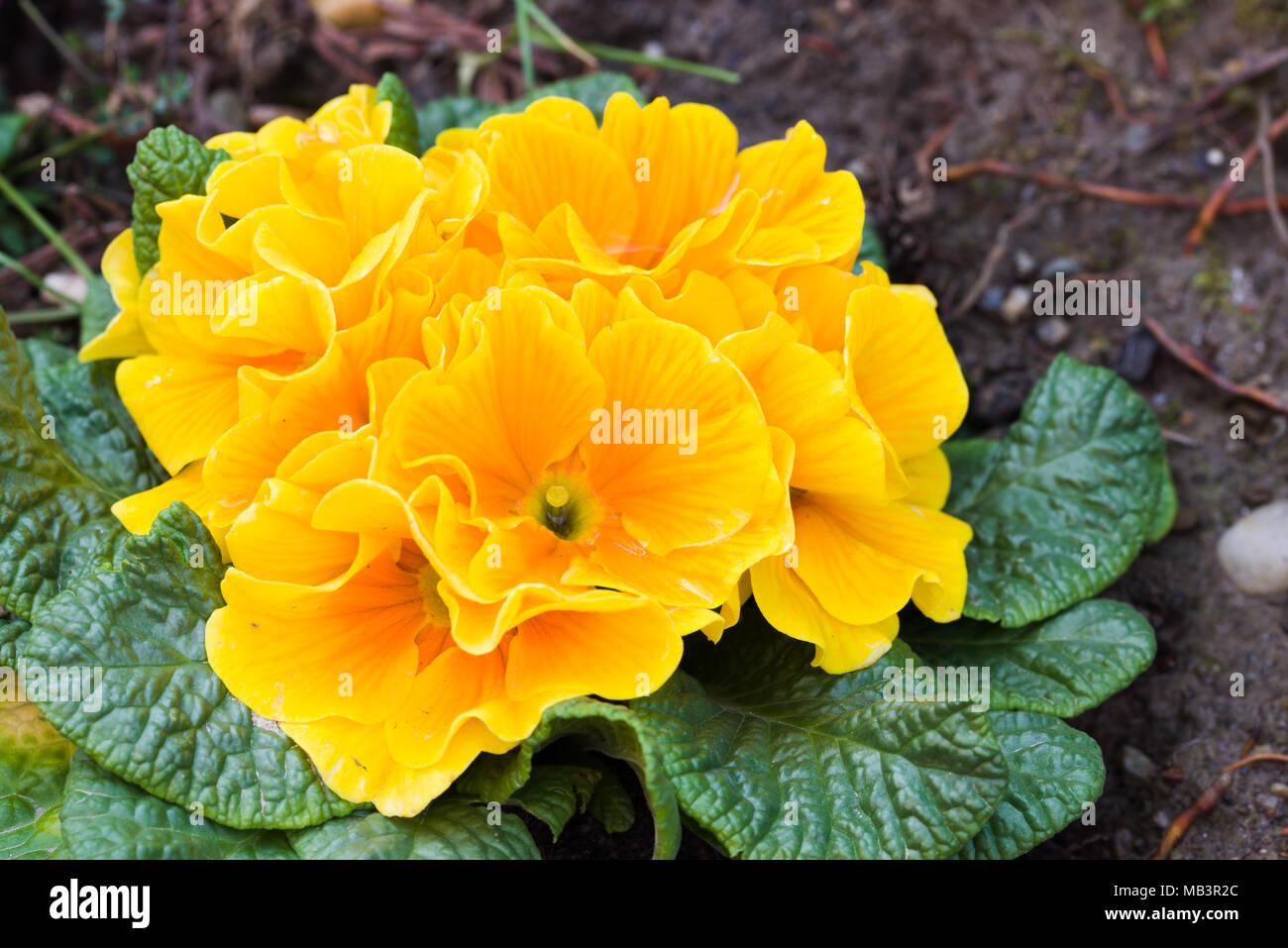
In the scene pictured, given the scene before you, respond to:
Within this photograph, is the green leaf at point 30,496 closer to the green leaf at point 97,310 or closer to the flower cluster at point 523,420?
the flower cluster at point 523,420

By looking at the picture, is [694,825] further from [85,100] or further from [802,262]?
[85,100]

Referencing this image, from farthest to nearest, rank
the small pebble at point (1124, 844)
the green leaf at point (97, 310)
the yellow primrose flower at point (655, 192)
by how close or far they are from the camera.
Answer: the green leaf at point (97, 310), the small pebble at point (1124, 844), the yellow primrose flower at point (655, 192)

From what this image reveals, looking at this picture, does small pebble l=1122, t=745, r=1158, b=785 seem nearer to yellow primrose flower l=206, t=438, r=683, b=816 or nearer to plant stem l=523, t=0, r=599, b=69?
yellow primrose flower l=206, t=438, r=683, b=816

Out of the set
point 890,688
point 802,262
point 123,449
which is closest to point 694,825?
point 890,688

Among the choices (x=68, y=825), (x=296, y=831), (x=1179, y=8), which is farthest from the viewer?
(x=1179, y=8)

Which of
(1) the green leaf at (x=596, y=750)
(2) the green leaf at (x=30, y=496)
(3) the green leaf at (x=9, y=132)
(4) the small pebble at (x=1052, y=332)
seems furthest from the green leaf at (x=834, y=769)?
(3) the green leaf at (x=9, y=132)

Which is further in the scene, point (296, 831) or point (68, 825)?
point (296, 831)

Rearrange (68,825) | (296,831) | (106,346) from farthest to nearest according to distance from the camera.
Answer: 1. (106,346)
2. (296,831)
3. (68,825)

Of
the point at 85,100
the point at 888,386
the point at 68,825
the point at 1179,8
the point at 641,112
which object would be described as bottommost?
the point at 68,825

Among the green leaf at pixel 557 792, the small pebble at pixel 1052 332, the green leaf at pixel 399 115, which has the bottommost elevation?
the green leaf at pixel 557 792
